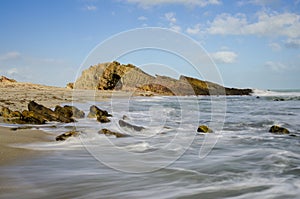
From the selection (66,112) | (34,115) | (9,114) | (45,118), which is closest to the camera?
(34,115)

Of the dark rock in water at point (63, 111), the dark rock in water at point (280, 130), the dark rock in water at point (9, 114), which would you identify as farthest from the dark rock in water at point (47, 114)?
the dark rock in water at point (280, 130)

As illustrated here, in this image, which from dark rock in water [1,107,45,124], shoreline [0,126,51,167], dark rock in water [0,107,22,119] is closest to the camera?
shoreline [0,126,51,167]

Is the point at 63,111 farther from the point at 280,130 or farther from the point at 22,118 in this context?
the point at 280,130

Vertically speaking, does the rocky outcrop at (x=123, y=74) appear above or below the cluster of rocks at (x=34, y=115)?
above

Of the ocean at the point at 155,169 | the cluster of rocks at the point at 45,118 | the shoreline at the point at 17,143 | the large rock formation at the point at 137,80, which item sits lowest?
the ocean at the point at 155,169

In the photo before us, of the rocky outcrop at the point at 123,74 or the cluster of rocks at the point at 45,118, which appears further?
the cluster of rocks at the point at 45,118

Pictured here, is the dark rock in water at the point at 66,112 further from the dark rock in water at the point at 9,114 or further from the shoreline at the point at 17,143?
the shoreline at the point at 17,143

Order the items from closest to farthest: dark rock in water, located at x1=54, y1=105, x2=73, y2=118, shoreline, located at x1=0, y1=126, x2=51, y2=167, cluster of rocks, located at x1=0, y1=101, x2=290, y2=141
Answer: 1. shoreline, located at x1=0, y1=126, x2=51, y2=167
2. cluster of rocks, located at x1=0, y1=101, x2=290, y2=141
3. dark rock in water, located at x1=54, y1=105, x2=73, y2=118

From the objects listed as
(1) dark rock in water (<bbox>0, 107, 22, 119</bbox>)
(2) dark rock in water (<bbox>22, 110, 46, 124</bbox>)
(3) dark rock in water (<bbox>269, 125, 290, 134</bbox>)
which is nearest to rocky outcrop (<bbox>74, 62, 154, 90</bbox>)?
(2) dark rock in water (<bbox>22, 110, 46, 124</bbox>)

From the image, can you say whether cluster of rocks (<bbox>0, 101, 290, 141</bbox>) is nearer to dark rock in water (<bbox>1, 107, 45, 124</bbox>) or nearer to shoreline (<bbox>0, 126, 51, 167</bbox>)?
dark rock in water (<bbox>1, 107, 45, 124</bbox>)

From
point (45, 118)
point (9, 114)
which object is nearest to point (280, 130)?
point (45, 118)

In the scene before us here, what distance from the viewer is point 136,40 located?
14.5 ft

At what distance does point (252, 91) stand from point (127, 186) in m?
76.2

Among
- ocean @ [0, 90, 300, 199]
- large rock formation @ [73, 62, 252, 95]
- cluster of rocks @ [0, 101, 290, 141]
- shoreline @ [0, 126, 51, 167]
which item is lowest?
ocean @ [0, 90, 300, 199]
